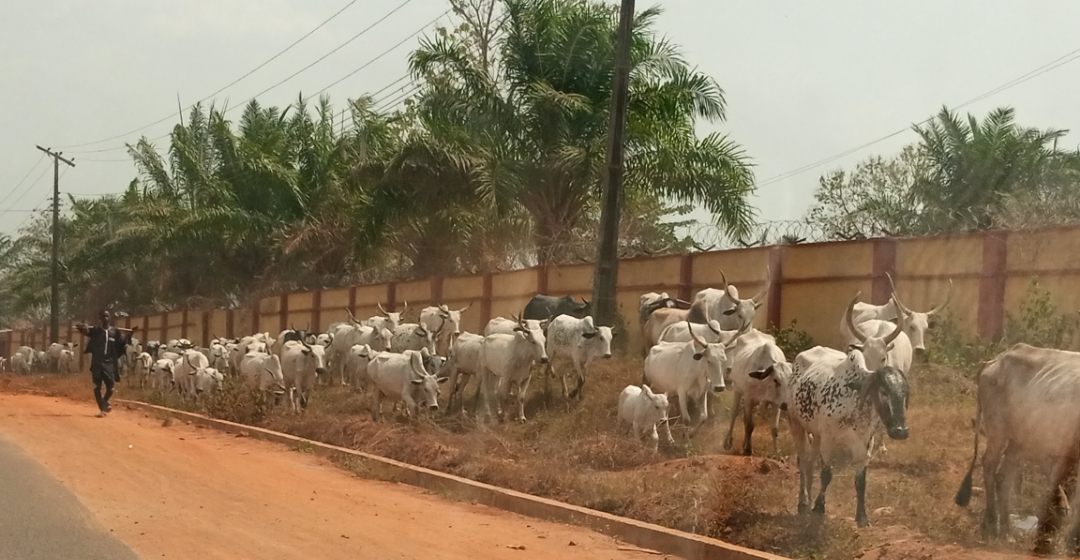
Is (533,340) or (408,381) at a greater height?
(533,340)

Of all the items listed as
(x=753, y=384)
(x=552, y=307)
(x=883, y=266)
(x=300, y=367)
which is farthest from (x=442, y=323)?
(x=753, y=384)

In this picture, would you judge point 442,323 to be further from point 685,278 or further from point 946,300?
point 946,300

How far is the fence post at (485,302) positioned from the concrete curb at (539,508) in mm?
9439

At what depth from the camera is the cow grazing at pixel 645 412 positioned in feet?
45.1

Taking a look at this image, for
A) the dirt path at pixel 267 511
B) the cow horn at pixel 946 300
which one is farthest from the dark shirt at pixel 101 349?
the cow horn at pixel 946 300

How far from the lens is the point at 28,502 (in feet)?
35.2

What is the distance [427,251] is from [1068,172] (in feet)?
53.3

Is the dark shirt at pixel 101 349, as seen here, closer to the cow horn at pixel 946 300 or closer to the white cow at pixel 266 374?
the white cow at pixel 266 374

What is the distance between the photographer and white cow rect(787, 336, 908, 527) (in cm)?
914

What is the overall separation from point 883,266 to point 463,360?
21.7 ft

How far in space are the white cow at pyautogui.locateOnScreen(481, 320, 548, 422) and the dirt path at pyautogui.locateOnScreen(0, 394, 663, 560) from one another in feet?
10.3

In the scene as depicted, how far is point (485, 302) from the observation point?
2695 cm

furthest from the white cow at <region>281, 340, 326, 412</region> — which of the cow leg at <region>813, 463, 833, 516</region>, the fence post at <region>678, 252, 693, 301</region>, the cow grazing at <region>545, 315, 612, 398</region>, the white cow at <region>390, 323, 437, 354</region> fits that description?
the cow leg at <region>813, 463, 833, 516</region>

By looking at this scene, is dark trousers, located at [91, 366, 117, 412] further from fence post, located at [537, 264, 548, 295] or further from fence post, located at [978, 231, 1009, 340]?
fence post, located at [978, 231, 1009, 340]
